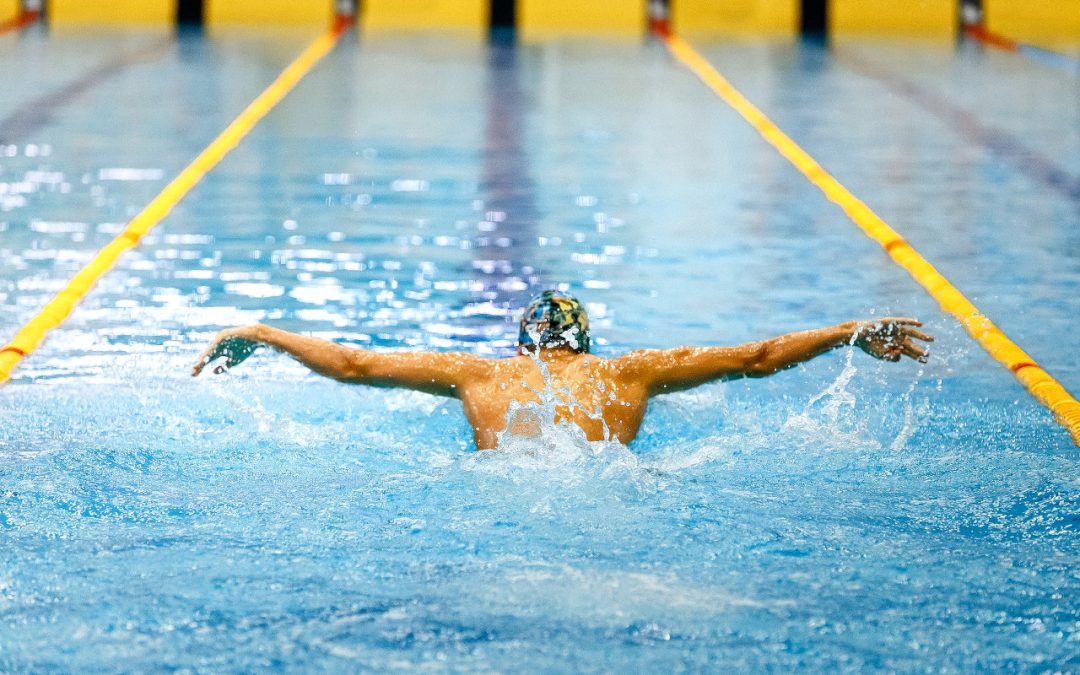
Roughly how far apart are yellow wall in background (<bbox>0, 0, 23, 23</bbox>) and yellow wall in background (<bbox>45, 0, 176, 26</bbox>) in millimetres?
279

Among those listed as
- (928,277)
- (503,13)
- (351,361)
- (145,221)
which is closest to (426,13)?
(503,13)

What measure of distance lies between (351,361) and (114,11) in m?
13.1

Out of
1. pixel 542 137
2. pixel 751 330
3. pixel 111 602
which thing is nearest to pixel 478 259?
A: pixel 751 330

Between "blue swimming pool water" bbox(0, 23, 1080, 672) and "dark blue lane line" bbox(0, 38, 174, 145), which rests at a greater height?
"dark blue lane line" bbox(0, 38, 174, 145)

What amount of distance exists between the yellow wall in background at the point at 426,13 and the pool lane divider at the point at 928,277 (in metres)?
5.46

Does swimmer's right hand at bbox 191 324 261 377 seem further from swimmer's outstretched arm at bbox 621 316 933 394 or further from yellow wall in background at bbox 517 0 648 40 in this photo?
yellow wall in background at bbox 517 0 648 40

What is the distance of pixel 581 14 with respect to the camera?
16.9 meters

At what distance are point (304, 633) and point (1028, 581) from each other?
164cm

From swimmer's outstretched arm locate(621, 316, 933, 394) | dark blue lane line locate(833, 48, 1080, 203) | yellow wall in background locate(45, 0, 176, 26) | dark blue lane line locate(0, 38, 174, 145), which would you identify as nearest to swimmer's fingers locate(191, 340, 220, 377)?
swimmer's outstretched arm locate(621, 316, 933, 394)

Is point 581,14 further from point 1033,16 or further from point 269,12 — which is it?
point 1033,16

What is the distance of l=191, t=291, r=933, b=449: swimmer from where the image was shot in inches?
173

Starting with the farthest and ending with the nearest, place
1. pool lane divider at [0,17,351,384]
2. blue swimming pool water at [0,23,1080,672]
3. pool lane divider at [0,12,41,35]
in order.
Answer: pool lane divider at [0,12,41,35]
pool lane divider at [0,17,351,384]
blue swimming pool water at [0,23,1080,672]

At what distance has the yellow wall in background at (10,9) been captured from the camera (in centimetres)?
1582

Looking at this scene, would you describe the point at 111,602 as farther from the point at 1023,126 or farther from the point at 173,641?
the point at 1023,126
